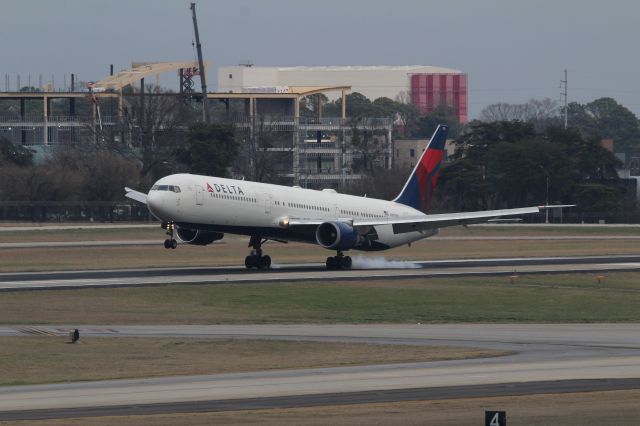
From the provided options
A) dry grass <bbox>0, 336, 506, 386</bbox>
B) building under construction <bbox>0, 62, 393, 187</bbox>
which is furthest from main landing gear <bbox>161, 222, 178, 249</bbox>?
building under construction <bbox>0, 62, 393, 187</bbox>

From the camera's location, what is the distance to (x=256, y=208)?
6800 cm

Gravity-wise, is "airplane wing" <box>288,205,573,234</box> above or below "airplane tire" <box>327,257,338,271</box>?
above

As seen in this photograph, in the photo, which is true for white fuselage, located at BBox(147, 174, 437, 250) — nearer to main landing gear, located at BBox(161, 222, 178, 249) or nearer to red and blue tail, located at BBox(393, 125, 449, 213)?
main landing gear, located at BBox(161, 222, 178, 249)

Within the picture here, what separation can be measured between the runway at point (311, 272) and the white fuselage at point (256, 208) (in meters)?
2.14

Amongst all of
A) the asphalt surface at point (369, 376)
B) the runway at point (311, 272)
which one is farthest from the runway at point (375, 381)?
the runway at point (311, 272)

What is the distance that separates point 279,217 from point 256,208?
1.94m

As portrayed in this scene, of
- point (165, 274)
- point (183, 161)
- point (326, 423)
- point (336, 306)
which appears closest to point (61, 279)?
point (165, 274)

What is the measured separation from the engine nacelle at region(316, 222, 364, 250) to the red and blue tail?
10.9 metres

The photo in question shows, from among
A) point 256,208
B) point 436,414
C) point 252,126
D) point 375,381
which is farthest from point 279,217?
point 252,126

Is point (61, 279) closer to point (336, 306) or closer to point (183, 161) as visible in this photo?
point (336, 306)

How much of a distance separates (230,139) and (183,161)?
5.40m

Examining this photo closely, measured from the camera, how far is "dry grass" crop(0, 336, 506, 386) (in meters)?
33.5

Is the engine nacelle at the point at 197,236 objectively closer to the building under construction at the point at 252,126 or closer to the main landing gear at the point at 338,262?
the main landing gear at the point at 338,262

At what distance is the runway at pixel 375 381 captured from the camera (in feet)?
94.4
